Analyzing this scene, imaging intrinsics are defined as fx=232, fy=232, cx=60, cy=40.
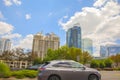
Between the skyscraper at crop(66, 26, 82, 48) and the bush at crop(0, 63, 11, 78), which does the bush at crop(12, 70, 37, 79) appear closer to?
the bush at crop(0, 63, 11, 78)

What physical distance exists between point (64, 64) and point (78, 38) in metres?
182

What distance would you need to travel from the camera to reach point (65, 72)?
46.8 ft

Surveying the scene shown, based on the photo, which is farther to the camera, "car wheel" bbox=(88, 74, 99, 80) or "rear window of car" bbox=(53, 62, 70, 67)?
"car wheel" bbox=(88, 74, 99, 80)

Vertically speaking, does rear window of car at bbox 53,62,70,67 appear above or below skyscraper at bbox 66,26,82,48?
below

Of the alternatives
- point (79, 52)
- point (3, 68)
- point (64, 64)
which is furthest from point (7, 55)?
point (64, 64)

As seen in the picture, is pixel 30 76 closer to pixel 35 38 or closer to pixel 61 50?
pixel 61 50

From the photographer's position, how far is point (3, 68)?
21219mm

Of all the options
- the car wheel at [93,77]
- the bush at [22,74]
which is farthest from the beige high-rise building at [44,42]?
the car wheel at [93,77]

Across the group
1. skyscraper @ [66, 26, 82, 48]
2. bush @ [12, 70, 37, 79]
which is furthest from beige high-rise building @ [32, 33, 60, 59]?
bush @ [12, 70, 37, 79]

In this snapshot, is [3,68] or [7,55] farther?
[7,55]

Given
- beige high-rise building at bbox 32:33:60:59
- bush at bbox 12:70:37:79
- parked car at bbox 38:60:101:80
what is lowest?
bush at bbox 12:70:37:79

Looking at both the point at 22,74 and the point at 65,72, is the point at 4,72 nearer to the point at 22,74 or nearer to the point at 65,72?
the point at 22,74

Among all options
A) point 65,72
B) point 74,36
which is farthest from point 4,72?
point 74,36

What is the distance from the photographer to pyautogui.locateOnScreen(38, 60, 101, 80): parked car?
13992 mm
